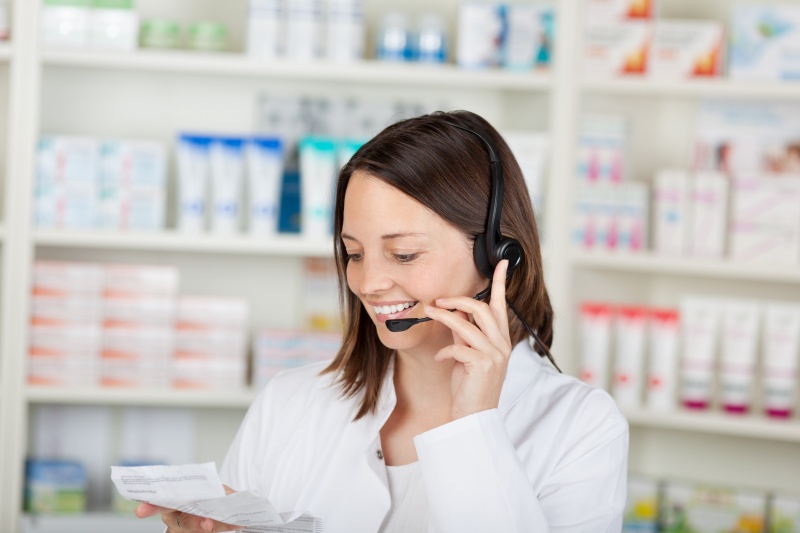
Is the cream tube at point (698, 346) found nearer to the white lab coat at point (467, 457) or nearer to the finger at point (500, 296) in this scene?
the white lab coat at point (467, 457)

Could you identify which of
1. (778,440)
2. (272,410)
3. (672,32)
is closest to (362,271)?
(272,410)

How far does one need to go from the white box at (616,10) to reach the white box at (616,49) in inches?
0.7

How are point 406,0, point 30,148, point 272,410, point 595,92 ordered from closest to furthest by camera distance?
point 272,410, point 30,148, point 595,92, point 406,0

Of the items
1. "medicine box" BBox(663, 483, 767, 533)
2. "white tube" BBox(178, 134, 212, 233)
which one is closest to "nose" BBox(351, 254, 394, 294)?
"white tube" BBox(178, 134, 212, 233)

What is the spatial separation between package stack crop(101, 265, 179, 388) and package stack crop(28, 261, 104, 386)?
3cm

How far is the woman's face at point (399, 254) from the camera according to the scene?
4.71ft

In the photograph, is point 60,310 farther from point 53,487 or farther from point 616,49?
point 616,49

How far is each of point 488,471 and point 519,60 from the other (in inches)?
66.6

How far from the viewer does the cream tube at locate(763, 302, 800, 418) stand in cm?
265

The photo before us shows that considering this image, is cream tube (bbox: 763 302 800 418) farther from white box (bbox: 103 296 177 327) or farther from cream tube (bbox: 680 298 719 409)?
white box (bbox: 103 296 177 327)

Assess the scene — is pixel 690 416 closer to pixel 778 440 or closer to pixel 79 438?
pixel 778 440

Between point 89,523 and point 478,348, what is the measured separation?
73.5 inches

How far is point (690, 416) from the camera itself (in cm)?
275

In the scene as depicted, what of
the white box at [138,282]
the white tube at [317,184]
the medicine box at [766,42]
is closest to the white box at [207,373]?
the white box at [138,282]
